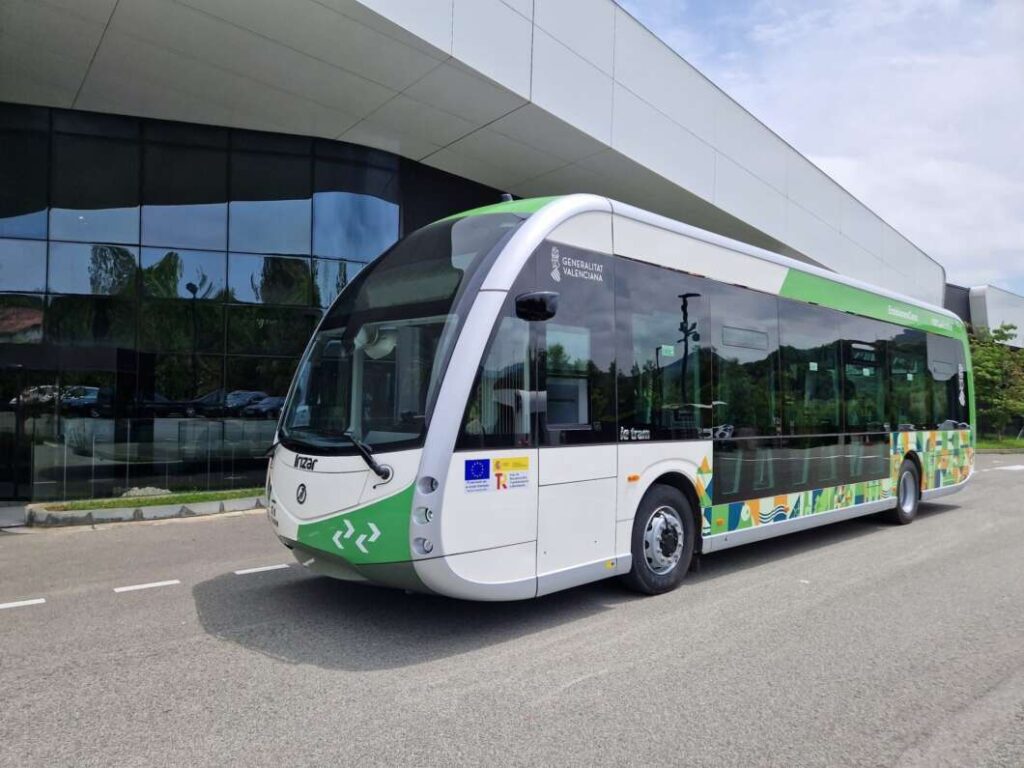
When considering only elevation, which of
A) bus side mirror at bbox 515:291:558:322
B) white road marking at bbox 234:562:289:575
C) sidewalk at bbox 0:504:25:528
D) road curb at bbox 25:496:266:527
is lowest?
white road marking at bbox 234:562:289:575

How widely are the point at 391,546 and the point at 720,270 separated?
440 cm

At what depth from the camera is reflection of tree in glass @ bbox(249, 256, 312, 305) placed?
15.2 meters

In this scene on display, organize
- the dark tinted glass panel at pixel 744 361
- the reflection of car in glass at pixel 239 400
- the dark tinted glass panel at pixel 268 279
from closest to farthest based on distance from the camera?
the dark tinted glass panel at pixel 744 361 → the reflection of car in glass at pixel 239 400 → the dark tinted glass panel at pixel 268 279

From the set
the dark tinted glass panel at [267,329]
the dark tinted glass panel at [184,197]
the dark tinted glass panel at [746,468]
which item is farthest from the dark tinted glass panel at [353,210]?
the dark tinted glass panel at [746,468]

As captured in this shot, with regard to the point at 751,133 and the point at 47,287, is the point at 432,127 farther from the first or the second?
the point at 751,133

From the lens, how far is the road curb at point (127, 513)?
1064 cm

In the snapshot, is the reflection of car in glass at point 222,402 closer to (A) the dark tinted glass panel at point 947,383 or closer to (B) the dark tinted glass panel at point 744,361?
(B) the dark tinted glass panel at point 744,361

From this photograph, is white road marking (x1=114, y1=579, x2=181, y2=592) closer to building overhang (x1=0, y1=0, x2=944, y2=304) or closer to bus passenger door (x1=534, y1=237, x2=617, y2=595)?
bus passenger door (x1=534, y1=237, x2=617, y2=595)

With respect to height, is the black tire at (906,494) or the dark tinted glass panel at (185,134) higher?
the dark tinted glass panel at (185,134)

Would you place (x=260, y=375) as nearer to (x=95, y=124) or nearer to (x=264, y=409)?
(x=264, y=409)

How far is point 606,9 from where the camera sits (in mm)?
15016

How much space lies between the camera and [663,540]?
652 cm

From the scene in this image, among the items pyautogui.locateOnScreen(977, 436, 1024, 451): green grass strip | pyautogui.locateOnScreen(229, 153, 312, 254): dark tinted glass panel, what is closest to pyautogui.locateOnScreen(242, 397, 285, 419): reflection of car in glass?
pyautogui.locateOnScreen(229, 153, 312, 254): dark tinted glass panel

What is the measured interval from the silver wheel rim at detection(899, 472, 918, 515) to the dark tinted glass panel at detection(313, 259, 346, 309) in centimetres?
1082
